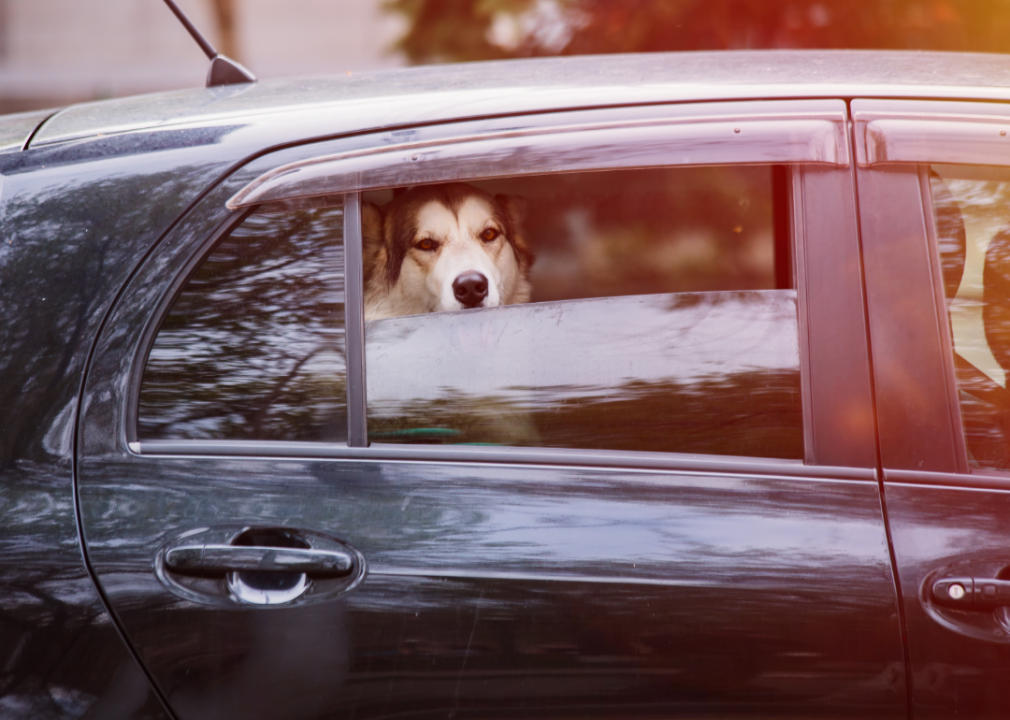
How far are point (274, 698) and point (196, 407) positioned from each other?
503mm

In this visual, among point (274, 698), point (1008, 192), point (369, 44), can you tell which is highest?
point (369, 44)

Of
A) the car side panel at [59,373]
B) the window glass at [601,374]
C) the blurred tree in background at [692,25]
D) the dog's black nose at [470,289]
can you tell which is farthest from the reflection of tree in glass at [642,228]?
the car side panel at [59,373]

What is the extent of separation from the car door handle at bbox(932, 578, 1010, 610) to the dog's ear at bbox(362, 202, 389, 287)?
1.38m

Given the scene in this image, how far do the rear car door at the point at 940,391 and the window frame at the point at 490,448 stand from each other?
75 mm

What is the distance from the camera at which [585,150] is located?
149 cm

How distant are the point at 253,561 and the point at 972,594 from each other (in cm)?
112

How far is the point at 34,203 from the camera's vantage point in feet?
4.91

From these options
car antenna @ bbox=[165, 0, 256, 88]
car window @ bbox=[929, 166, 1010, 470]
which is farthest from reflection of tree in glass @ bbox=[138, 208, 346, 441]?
car window @ bbox=[929, 166, 1010, 470]

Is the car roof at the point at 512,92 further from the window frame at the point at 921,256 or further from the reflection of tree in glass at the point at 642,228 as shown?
the reflection of tree in glass at the point at 642,228

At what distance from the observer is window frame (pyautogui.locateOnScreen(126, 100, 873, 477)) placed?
1446 millimetres

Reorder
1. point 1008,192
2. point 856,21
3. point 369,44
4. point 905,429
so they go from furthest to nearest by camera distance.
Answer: point 369,44
point 856,21
point 1008,192
point 905,429

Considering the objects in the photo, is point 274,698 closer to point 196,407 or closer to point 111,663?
point 111,663

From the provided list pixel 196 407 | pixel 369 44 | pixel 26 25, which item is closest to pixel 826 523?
pixel 196 407

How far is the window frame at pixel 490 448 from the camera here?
145 centimetres
